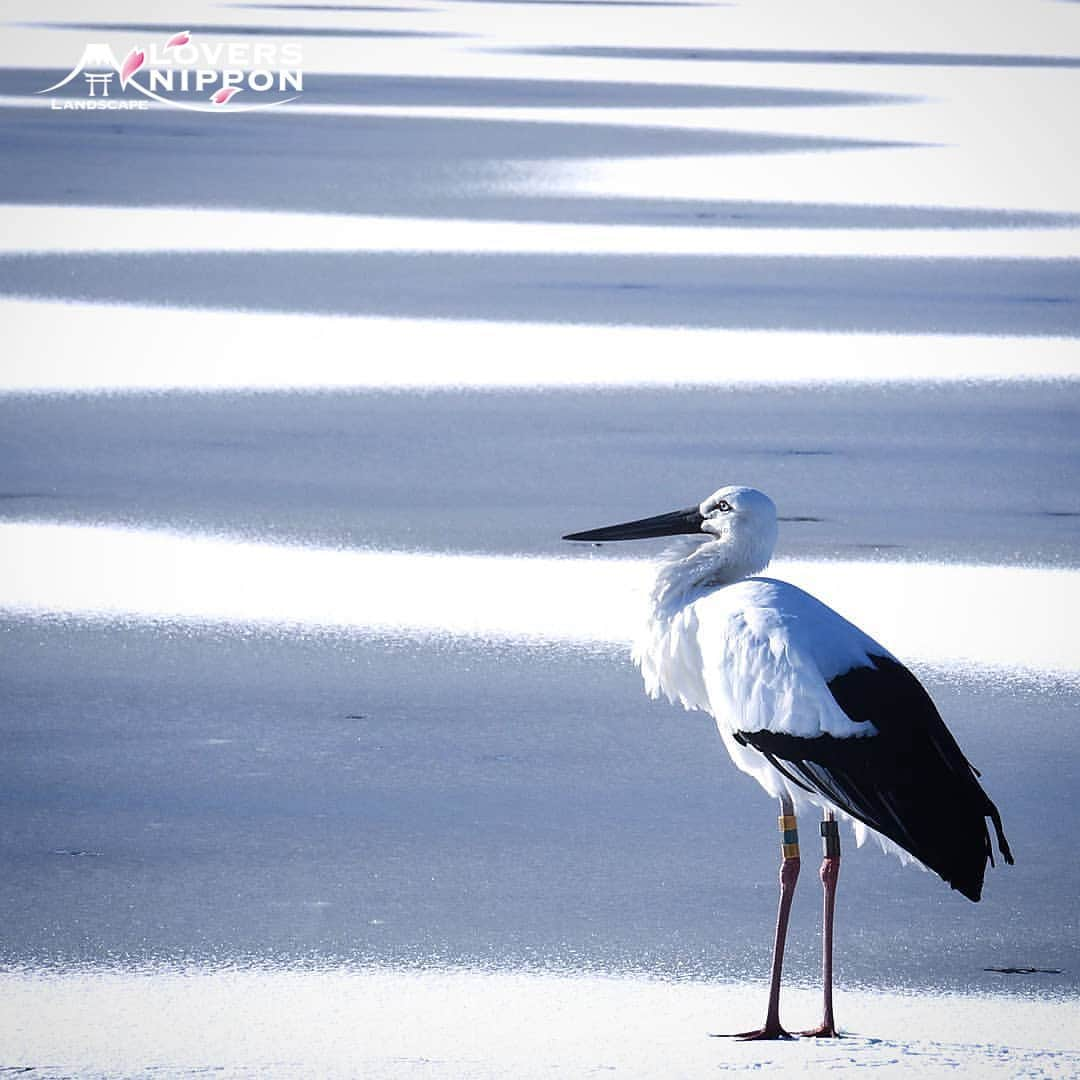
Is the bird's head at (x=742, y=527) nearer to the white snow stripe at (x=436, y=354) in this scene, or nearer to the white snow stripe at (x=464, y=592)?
the white snow stripe at (x=464, y=592)

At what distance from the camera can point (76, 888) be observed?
4.29 metres

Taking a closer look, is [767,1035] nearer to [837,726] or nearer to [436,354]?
[837,726]

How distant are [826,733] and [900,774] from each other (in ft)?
0.46

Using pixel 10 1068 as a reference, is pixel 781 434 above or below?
above

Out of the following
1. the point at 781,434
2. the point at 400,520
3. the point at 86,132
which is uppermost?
the point at 86,132

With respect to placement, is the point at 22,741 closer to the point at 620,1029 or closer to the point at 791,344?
the point at 620,1029

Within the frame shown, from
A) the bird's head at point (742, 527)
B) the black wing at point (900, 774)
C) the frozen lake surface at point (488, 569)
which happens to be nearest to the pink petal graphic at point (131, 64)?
the frozen lake surface at point (488, 569)

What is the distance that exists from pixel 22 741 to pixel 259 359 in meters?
4.11

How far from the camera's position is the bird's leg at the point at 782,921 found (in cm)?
370

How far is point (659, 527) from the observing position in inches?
183

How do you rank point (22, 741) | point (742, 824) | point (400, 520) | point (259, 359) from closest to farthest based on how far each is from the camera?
point (742, 824) < point (22, 741) < point (400, 520) < point (259, 359)

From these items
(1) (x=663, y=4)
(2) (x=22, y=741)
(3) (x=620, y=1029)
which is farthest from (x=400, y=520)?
(1) (x=663, y=4)

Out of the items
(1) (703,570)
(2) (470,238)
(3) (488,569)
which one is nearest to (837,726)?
(1) (703,570)

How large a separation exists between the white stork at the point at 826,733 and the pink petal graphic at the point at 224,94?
43.5 ft
